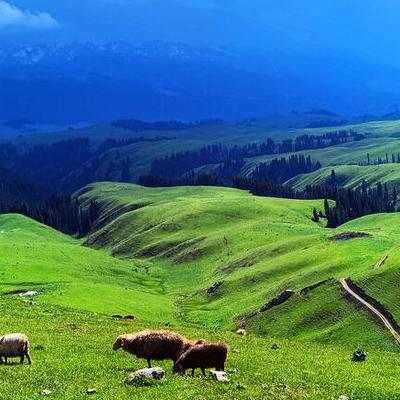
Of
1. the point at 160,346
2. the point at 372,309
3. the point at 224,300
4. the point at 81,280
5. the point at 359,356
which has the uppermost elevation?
the point at 160,346

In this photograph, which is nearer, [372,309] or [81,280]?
[372,309]

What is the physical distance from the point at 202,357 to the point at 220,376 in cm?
156

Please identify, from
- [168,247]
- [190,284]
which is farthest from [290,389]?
[168,247]

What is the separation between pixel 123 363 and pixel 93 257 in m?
118

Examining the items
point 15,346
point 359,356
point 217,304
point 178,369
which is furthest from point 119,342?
point 217,304

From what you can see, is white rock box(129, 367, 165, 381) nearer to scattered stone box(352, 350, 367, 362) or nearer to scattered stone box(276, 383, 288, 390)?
scattered stone box(276, 383, 288, 390)

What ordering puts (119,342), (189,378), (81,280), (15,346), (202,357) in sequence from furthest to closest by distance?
(81,280), (119,342), (15,346), (202,357), (189,378)

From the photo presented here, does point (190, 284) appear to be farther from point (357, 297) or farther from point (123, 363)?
point (123, 363)

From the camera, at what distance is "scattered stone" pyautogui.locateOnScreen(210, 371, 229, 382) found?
30056mm

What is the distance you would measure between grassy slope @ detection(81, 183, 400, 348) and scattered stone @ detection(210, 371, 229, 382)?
40.7 m

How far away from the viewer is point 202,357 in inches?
1241

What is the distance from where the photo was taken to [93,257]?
150500mm

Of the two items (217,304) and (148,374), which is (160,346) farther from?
(217,304)

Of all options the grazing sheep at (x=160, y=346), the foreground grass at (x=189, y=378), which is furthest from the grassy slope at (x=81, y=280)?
the grazing sheep at (x=160, y=346)
